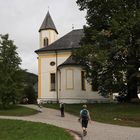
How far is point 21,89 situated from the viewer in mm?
45469

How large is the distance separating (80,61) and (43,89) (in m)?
18.8

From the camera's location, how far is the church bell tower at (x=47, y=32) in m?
68.1

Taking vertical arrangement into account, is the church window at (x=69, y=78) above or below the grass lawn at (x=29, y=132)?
above

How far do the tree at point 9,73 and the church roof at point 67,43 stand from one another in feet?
44.9

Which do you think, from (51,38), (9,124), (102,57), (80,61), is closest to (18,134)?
(9,124)

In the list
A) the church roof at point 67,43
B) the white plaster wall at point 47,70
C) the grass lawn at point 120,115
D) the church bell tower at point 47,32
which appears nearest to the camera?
the grass lawn at point 120,115

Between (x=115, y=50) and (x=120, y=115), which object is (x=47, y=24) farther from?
(x=120, y=115)

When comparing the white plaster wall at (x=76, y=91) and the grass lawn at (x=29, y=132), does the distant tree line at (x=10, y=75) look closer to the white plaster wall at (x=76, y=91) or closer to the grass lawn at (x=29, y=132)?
the white plaster wall at (x=76, y=91)

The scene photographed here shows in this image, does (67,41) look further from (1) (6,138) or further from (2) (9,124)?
(1) (6,138)

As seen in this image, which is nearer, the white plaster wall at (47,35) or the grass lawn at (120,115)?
the grass lawn at (120,115)

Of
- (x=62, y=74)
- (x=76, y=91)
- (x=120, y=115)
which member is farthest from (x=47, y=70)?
(x=120, y=115)

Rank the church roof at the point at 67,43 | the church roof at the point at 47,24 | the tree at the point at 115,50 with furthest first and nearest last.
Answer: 1. the church roof at the point at 47,24
2. the church roof at the point at 67,43
3. the tree at the point at 115,50

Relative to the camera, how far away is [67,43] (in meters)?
60.7

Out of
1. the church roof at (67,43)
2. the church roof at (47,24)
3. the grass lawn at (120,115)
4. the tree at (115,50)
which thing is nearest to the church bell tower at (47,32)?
the church roof at (47,24)
